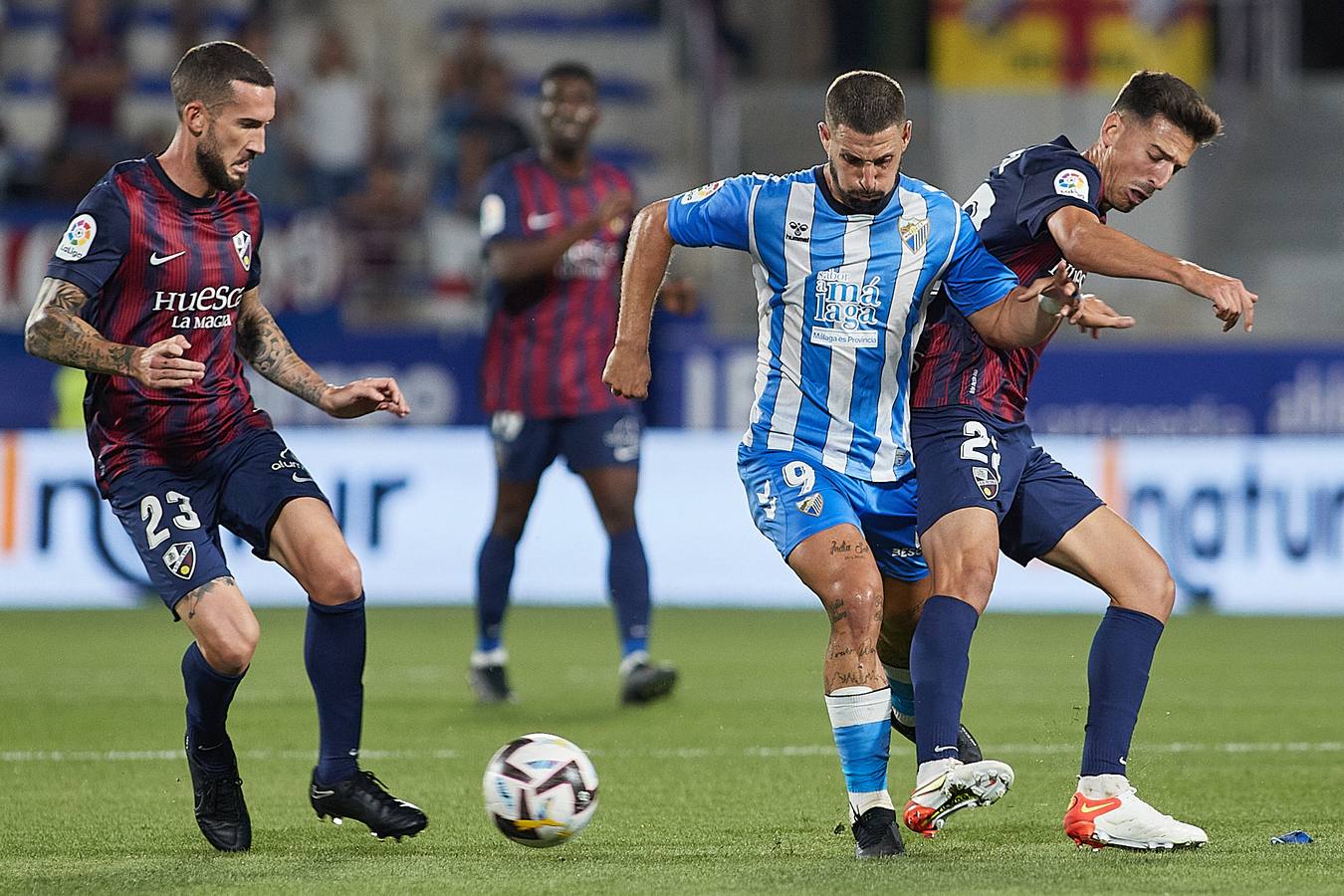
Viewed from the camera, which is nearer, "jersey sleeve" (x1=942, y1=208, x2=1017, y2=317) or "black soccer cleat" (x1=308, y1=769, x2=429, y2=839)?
"black soccer cleat" (x1=308, y1=769, x2=429, y2=839)

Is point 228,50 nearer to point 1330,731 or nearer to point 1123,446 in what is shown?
point 1330,731

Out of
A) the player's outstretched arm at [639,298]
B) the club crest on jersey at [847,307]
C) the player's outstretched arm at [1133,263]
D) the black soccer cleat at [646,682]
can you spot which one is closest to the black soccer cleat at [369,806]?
the player's outstretched arm at [639,298]

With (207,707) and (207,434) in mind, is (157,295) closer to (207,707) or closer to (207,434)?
(207,434)

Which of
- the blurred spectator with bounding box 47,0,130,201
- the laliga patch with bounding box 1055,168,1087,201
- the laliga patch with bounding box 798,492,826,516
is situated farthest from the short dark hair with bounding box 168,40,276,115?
the blurred spectator with bounding box 47,0,130,201

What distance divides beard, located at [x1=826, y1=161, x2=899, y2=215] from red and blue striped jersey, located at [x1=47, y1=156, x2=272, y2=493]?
1589mm

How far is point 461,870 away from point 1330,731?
3.78m

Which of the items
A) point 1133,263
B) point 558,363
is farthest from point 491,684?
point 1133,263

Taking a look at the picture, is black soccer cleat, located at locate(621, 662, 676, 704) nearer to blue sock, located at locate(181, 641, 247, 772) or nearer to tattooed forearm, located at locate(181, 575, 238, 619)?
blue sock, located at locate(181, 641, 247, 772)

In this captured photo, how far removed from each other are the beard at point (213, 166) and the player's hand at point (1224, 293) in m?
2.43

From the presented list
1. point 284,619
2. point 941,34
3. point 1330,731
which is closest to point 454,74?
point 941,34

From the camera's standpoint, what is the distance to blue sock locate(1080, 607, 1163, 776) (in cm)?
511

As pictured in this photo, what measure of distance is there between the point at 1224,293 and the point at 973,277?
2.56 feet

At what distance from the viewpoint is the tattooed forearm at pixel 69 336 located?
497cm

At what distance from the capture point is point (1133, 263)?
501 cm
